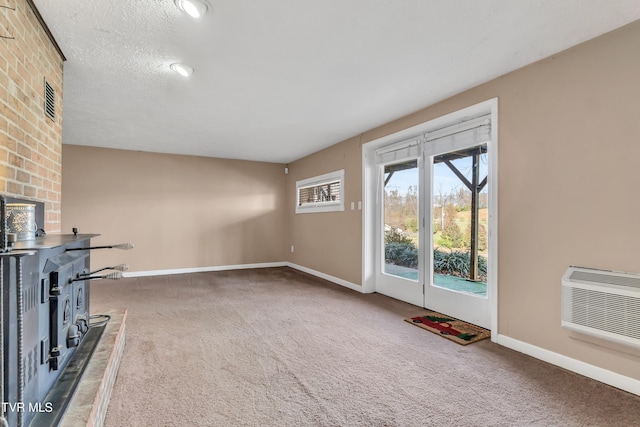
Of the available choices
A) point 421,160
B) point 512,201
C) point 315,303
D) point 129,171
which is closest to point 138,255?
point 129,171

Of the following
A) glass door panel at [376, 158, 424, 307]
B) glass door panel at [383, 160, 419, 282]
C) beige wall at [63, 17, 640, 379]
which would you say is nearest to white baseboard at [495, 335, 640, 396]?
beige wall at [63, 17, 640, 379]

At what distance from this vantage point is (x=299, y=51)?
2.35m

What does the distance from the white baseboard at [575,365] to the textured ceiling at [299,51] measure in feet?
7.31

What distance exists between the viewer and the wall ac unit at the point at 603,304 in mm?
1930

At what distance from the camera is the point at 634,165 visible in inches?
78.4

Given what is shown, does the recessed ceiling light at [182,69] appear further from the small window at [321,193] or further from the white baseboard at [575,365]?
the white baseboard at [575,365]

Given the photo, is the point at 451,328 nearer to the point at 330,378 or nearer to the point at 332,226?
the point at 330,378

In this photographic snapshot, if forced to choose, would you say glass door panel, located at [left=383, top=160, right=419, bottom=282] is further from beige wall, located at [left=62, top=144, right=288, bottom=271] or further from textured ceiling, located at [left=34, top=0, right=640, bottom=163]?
beige wall, located at [left=62, top=144, right=288, bottom=271]

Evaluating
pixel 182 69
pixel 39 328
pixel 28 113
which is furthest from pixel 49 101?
pixel 39 328

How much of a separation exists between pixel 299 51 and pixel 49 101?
174 centimetres

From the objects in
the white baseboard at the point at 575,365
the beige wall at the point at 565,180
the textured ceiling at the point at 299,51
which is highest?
the textured ceiling at the point at 299,51

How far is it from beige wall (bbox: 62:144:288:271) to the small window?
77cm

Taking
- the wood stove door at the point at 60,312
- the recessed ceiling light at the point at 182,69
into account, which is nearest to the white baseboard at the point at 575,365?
the wood stove door at the point at 60,312

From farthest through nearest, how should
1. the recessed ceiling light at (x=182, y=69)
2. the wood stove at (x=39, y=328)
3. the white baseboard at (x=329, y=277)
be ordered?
the white baseboard at (x=329, y=277) < the recessed ceiling light at (x=182, y=69) < the wood stove at (x=39, y=328)
